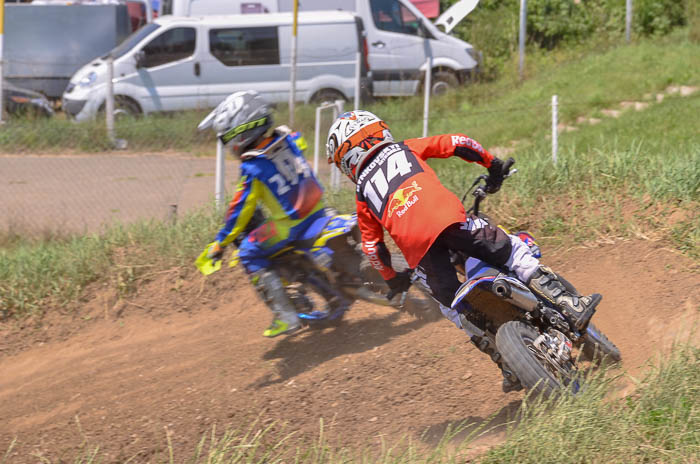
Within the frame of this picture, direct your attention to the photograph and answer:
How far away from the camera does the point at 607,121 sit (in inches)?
473

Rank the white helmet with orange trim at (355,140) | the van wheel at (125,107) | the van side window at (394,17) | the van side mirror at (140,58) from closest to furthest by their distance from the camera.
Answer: the white helmet with orange trim at (355,140) < the van wheel at (125,107) < the van side mirror at (140,58) < the van side window at (394,17)

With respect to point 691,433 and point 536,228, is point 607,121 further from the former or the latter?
point 691,433

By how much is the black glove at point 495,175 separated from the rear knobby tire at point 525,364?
1.08 meters

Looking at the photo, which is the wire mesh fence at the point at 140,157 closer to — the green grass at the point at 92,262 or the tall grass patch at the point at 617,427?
the green grass at the point at 92,262

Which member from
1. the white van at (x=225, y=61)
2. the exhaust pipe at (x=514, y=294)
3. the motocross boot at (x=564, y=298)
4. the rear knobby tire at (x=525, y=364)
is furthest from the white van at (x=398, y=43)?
the rear knobby tire at (x=525, y=364)

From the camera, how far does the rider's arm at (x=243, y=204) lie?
5496 millimetres

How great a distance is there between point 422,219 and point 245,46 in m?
11.5

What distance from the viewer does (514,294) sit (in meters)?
3.82

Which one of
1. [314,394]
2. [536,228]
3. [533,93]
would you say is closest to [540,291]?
[314,394]

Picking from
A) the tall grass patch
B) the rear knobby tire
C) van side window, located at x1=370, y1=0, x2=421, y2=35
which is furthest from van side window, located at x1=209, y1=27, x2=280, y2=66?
the tall grass patch

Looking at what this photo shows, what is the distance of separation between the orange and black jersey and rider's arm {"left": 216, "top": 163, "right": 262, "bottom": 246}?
4.33 ft

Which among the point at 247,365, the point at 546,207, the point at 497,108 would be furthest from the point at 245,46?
the point at 247,365

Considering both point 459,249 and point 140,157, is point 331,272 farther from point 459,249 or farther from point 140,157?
point 140,157

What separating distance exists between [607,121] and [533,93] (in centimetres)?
245
